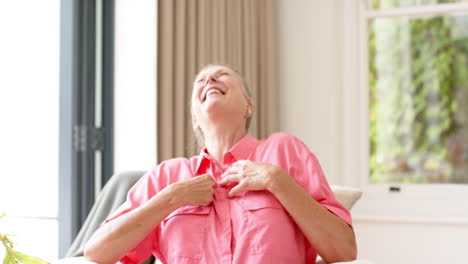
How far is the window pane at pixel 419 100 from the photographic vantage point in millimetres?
3260

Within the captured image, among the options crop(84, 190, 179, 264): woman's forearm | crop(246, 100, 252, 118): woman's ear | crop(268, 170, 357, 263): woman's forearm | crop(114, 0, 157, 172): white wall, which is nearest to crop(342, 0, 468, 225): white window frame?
crop(114, 0, 157, 172): white wall

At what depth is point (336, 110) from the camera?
3.35 meters

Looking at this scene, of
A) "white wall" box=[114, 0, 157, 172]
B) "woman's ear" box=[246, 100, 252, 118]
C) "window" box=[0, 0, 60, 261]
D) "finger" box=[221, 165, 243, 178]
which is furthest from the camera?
"white wall" box=[114, 0, 157, 172]

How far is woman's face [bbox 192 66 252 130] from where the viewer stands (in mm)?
1773

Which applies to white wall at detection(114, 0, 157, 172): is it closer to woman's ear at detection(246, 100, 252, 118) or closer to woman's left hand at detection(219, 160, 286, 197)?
woman's ear at detection(246, 100, 252, 118)

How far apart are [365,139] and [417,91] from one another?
0.43 metres

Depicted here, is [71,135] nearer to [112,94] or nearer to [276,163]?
[112,94]

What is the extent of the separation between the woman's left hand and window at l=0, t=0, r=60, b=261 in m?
1.45

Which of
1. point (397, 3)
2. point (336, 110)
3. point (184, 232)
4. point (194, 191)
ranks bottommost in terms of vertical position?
point (184, 232)

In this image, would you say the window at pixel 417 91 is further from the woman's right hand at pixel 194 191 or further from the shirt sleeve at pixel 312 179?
the woman's right hand at pixel 194 191

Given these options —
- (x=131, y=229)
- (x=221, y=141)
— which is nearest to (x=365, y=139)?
(x=221, y=141)

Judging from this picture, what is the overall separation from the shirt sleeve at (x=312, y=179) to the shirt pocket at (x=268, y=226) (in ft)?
0.36

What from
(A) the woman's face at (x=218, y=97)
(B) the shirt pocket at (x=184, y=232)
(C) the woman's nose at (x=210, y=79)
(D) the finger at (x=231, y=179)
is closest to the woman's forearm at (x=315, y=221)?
(D) the finger at (x=231, y=179)

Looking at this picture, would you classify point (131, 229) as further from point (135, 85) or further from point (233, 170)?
point (135, 85)
